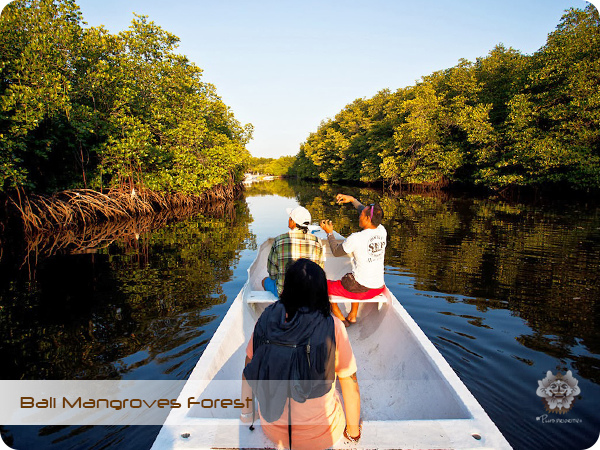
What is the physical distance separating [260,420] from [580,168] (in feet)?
75.6

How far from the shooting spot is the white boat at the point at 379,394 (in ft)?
6.09

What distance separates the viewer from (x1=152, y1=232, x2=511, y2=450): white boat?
186 centimetres

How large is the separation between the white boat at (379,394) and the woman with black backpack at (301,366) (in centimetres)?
18


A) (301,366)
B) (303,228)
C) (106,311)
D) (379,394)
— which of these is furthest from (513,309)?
(106,311)

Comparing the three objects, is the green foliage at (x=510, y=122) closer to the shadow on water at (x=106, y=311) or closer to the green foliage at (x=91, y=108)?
the green foliage at (x=91, y=108)

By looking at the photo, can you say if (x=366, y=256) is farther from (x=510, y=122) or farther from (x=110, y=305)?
(x=510, y=122)

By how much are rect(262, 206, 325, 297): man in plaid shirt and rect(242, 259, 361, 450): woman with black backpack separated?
1958 mm

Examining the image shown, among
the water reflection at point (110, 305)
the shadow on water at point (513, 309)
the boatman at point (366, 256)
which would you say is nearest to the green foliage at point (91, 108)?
the water reflection at point (110, 305)

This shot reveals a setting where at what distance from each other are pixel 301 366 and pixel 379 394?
6.49ft

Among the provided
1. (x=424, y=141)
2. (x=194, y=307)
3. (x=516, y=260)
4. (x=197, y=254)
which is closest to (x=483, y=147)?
(x=424, y=141)

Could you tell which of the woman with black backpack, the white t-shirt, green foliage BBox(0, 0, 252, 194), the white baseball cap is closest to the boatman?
the white t-shirt

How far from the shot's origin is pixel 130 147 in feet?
48.7

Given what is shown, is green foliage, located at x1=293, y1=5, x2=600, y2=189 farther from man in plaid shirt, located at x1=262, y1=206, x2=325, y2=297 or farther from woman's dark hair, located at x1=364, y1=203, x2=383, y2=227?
man in plaid shirt, located at x1=262, y1=206, x2=325, y2=297

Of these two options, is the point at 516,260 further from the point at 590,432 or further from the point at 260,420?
the point at 260,420
